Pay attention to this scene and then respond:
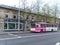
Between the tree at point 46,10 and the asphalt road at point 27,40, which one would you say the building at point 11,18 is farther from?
the asphalt road at point 27,40

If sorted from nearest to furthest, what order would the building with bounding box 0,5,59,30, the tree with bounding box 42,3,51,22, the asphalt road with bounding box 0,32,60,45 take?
the asphalt road with bounding box 0,32,60,45 < the building with bounding box 0,5,59,30 < the tree with bounding box 42,3,51,22

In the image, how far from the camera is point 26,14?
39.5 m

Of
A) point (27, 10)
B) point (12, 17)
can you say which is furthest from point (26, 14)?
point (12, 17)

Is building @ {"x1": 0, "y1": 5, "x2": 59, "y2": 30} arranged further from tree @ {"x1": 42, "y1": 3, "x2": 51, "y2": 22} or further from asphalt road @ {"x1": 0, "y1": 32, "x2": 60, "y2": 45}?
asphalt road @ {"x1": 0, "y1": 32, "x2": 60, "y2": 45}

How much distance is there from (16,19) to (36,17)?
261 inches

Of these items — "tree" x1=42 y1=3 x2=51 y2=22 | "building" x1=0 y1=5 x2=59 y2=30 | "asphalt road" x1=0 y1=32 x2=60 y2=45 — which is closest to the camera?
"asphalt road" x1=0 y1=32 x2=60 y2=45

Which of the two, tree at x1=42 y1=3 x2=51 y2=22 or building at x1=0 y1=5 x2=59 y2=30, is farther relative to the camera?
tree at x1=42 y1=3 x2=51 y2=22

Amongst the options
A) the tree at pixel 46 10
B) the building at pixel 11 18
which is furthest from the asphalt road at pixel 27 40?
the tree at pixel 46 10

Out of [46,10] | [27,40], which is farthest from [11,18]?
[27,40]

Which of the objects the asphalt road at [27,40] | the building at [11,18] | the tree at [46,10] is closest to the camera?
the asphalt road at [27,40]

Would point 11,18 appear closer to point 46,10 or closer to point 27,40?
point 46,10

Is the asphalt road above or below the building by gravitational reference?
below

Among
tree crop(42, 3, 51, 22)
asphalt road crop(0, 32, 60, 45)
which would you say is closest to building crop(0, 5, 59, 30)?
tree crop(42, 3, 51, 22)

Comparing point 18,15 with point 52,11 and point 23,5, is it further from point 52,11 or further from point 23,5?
point 52,11
